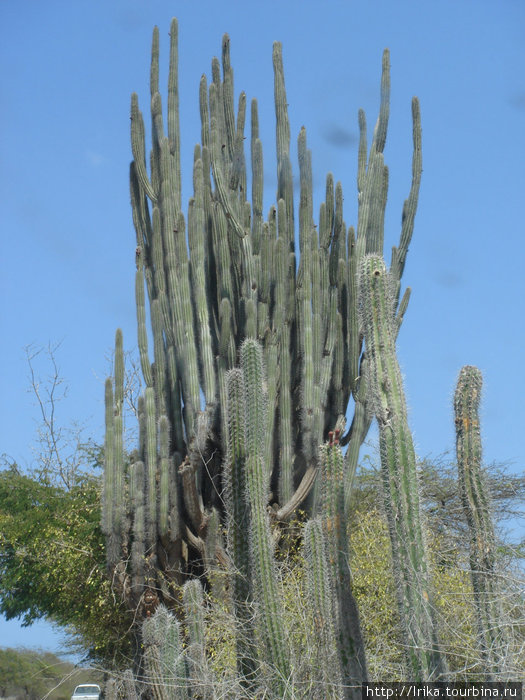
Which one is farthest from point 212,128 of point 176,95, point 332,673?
point 332,673

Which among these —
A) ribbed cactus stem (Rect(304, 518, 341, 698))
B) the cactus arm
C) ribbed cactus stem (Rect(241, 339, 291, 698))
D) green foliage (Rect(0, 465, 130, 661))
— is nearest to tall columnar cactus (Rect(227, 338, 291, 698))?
ribbed cactus stem (Rect(241, 339, 291, 698))

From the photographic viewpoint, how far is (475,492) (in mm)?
6289

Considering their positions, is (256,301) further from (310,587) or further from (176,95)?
(310,587)

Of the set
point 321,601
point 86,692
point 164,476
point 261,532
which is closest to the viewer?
point 261,532

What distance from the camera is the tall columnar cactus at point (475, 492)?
6074mm

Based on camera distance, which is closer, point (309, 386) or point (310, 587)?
point (310, 587)

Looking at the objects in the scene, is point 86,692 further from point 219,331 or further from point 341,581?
point 341,581

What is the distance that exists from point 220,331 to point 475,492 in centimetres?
553

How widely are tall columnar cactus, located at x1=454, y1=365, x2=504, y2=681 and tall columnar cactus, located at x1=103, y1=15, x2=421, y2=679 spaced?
4.51 metres

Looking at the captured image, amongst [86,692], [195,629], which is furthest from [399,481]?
[86,692]

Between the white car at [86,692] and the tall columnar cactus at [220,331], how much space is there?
868cm

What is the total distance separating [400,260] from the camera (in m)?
12.6

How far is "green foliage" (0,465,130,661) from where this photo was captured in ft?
43.7

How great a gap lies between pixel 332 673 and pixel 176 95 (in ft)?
27.5
